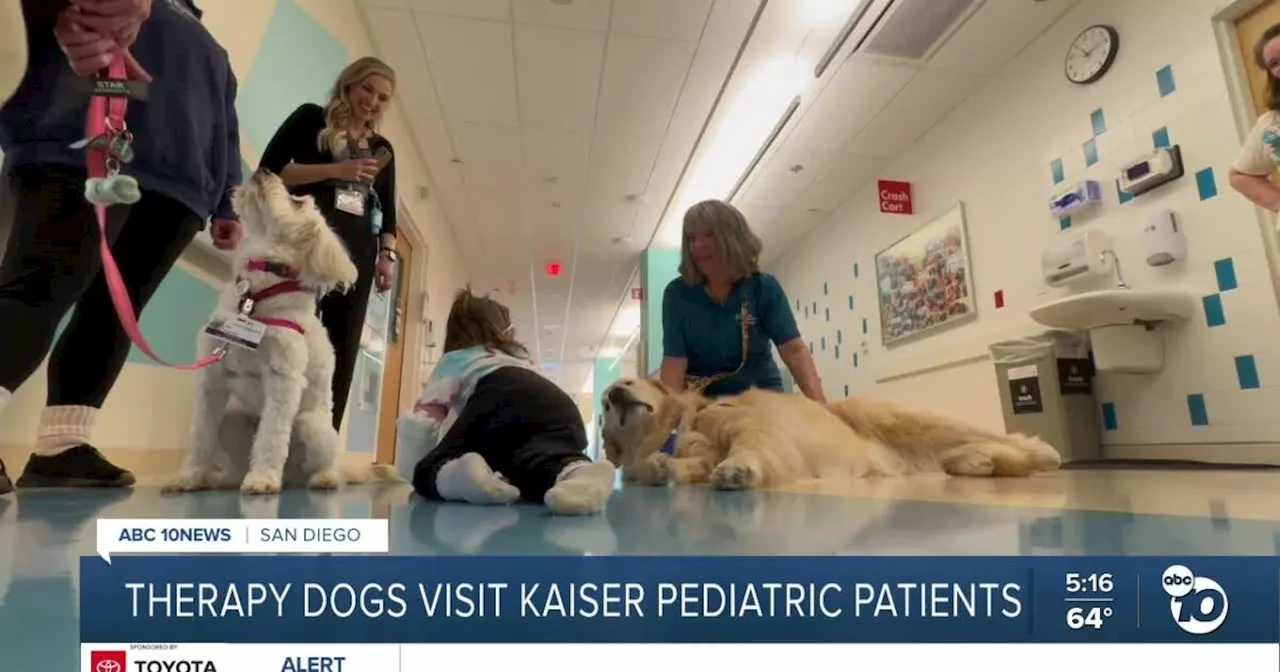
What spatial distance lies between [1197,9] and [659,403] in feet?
9.63

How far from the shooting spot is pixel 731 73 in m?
3.72

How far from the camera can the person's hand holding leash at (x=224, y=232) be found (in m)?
1.63

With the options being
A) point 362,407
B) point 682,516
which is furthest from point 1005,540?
point 362,407

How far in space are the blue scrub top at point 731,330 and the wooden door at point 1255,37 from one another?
210cm

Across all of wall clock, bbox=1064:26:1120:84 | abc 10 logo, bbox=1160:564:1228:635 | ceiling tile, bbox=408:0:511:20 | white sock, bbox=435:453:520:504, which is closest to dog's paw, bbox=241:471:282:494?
white sock, bbox=435:453:520:504

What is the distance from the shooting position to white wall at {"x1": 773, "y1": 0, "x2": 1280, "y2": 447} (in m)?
2.49

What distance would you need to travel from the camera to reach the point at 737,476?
1271 mm

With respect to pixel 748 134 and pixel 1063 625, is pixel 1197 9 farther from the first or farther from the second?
pixel 1063 625

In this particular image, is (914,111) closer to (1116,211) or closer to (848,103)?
(848,103)

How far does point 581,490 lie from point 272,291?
2.66ft

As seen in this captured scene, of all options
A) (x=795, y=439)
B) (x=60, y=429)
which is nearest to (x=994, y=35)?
(x=795, y=439)

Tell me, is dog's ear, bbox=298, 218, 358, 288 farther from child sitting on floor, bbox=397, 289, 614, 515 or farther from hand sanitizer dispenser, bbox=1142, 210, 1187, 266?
hand sanitizer dispenser, bbox=1142, 210, 1187, 266

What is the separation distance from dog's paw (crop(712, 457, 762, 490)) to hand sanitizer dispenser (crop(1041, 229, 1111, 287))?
8.83 feet

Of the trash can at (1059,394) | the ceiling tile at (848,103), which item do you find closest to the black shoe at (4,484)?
the trash can at (1059,394)
